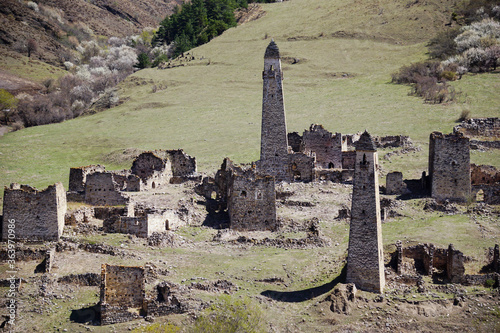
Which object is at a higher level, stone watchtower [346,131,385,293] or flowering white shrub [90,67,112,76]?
flowering white shrub [90,67,112,76]

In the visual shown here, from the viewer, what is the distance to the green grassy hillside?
7112 cm

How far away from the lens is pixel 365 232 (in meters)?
33.5

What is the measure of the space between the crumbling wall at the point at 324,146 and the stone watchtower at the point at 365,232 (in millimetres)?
21805

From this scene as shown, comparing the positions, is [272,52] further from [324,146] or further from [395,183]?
[395,183]

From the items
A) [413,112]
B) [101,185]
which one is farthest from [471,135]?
[101,185]

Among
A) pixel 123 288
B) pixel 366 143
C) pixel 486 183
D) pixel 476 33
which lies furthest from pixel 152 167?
pixel 476 33

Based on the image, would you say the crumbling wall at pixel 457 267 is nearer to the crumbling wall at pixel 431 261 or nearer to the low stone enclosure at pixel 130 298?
the crumbling wall at pixel 431 261

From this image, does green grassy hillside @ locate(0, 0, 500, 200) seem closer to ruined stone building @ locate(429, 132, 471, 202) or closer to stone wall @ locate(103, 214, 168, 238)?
ruined stone building @ locate(429, 132, 471, 202)

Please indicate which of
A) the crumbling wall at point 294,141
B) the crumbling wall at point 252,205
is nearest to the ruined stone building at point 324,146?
the crumbling wall at point 294,141

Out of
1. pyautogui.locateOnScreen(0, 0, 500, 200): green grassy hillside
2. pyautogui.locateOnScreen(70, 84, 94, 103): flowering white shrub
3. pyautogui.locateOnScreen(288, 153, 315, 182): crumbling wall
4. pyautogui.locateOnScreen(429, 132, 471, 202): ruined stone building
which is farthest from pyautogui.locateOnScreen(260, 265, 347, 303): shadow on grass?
pyautogui.locateOnScreen(70, 84, 94, 103): flowering white shrub

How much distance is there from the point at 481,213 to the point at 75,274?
24.9 meters

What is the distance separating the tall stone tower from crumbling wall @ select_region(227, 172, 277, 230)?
8.62 metres

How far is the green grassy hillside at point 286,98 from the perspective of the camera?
7112 cm

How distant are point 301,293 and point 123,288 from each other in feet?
27.3
